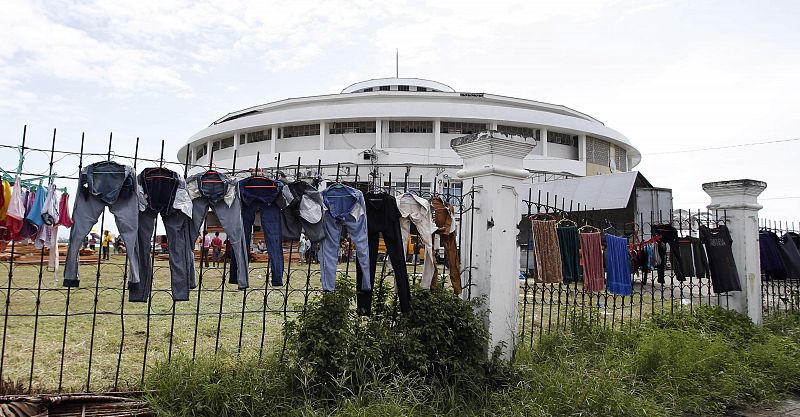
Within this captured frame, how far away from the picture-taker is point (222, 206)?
14.1ft

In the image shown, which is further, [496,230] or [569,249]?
[569,249]

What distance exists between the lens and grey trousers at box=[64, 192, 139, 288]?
153 inches

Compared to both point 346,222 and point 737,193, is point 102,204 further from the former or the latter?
point 737,193

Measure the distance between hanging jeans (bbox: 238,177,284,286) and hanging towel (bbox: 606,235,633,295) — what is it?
4204 mm

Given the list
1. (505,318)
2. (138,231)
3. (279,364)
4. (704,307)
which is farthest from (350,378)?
(704,307)

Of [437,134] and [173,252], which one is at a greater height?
[437,134]

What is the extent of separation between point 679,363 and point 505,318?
1.94 metres

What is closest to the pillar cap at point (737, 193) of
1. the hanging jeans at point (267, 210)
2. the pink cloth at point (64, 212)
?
the hanging jeans at point (267, 210)

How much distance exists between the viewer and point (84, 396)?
384cm

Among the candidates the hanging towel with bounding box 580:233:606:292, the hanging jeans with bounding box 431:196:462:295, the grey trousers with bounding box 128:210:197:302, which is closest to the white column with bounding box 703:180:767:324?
the hanging towel with bounding box 580:233:606:292

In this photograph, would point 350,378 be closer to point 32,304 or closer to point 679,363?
point 679,363

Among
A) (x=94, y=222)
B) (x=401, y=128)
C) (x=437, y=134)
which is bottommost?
(x=94, y=222)

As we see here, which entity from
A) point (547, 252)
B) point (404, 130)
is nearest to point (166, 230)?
point (547, 252)

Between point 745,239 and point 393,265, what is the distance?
5.88 metres
